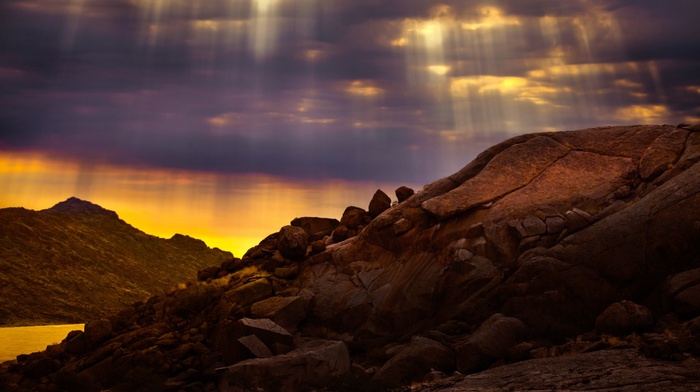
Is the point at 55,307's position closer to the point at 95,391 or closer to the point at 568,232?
the point at 95,391

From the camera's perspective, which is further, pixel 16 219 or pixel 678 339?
pixel 16 219

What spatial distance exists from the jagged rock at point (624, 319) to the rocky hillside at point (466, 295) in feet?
0.16

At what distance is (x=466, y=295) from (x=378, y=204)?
428 inches

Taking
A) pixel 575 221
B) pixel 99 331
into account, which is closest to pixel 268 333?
pixel 99 331

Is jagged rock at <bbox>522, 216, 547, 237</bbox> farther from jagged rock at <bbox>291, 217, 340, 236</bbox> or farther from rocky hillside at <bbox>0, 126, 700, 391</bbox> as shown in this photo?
jagged rock at <bbox>291, 217, 340, 236</bbox>

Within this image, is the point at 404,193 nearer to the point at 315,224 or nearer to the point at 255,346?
the point at 315,224

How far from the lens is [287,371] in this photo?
32.7 m

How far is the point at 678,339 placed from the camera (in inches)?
978

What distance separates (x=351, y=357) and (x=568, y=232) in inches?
440

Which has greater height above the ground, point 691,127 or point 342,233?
point 691,127

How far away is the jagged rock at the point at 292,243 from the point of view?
4266 centimetres

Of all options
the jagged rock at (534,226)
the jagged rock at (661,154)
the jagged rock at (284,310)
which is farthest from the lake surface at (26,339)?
the jagged rock at (661,154)

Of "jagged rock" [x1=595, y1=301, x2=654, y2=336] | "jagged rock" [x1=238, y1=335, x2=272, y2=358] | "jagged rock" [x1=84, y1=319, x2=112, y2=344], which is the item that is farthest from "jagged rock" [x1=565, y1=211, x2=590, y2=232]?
"jagged rock" [x1=84, y1=319, x2=112, y2=344]

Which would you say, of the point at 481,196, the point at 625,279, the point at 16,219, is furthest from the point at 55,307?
the point at 625,279
